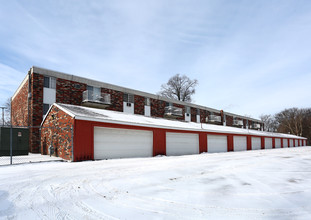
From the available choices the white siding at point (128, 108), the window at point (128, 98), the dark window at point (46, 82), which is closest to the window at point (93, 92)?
the window at point (128, 98)

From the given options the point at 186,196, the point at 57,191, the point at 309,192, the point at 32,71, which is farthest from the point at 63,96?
the point at 309,192

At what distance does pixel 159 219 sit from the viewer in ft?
10.8

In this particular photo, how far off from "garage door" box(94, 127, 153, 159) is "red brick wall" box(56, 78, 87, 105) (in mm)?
8803

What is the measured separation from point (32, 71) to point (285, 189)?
755 inches

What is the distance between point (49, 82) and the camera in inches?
731

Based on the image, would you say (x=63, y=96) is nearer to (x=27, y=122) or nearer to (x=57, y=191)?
(x=27, y=122)

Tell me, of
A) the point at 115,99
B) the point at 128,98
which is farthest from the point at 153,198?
the point at 128,98

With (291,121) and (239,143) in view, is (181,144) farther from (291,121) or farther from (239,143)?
(291,121)

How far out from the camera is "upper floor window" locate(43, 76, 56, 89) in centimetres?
1833

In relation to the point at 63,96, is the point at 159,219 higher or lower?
lower

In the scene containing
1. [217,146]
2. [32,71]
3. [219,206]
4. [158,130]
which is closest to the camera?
[219,206]

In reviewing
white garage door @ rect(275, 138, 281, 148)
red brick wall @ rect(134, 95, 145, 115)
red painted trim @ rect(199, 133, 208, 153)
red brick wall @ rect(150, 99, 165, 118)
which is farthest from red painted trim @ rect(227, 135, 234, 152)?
white garage door @ rect(275, 138, 281, 148)

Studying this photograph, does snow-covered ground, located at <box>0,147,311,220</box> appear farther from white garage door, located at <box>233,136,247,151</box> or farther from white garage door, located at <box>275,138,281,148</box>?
white garage door, located at <box>275,138,281,148</box>

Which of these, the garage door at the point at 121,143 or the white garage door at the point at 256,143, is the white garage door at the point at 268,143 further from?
the garage door at the point at 121,143
